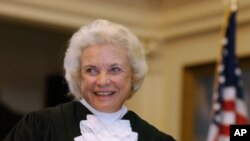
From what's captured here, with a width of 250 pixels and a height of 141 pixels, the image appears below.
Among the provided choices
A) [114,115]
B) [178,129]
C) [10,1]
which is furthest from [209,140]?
[114,115]

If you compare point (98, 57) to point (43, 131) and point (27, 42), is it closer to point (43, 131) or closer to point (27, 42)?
point (43, 131)

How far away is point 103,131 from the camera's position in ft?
9.38

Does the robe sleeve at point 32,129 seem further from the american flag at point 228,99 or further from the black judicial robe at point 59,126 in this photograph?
the american flag at point 228,99

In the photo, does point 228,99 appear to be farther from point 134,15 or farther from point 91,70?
point 91,70

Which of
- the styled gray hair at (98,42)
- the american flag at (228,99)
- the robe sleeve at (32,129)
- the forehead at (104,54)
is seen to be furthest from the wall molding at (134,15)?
the robe sleeve at (32,129)

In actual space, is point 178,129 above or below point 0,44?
below

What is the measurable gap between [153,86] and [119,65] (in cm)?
476

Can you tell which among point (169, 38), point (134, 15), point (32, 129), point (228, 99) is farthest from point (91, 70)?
point (169, 38)

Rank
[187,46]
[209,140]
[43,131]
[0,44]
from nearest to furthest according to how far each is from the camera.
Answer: [43,131] < [209,140] < [187,46] < [0,44]

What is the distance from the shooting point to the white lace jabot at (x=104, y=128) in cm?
283

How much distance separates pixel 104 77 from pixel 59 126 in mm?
304

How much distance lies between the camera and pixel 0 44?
890 centimetres

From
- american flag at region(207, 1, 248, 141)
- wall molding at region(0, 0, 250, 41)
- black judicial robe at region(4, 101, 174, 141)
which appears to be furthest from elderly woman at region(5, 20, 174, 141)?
wall molding at region(0, 0, 250, 41)

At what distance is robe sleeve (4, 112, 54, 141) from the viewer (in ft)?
8.68
